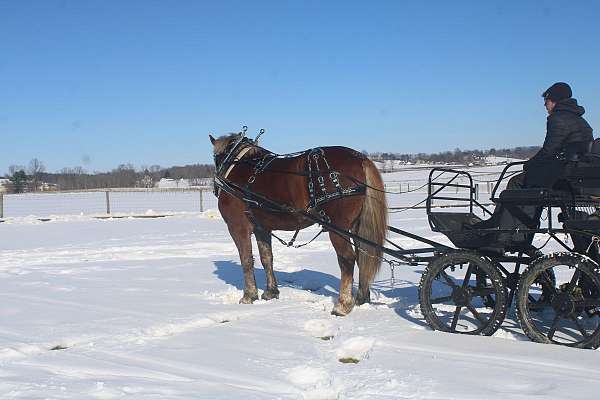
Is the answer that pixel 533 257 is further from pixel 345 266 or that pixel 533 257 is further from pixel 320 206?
pixel 320 206

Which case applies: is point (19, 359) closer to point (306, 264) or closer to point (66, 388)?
point (66, 388)

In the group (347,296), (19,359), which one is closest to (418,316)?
(347,296)

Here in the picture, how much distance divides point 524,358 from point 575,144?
69.7 inches

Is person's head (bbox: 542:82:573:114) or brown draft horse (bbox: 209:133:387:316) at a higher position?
person's head (bbox: 542:82:573:114)

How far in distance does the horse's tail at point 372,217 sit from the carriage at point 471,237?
0.05ft

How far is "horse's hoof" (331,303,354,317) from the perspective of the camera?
5696mm

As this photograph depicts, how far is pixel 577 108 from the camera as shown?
180 inches

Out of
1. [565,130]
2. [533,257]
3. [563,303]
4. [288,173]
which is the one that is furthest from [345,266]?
[565,130]

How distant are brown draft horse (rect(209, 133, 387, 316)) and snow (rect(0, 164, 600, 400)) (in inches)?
14.0

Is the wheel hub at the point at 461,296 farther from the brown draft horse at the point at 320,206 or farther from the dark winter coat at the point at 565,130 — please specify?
the dark winter coat at the point at 565,130

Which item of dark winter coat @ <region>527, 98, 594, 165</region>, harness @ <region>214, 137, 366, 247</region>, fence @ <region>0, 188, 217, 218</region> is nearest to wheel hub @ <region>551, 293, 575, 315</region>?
dark winter coat @ <region>527, 98, 594, 165</region>

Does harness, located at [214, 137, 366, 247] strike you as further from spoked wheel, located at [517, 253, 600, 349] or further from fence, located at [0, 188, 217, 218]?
fence, located at [0, 188, 217, 218]

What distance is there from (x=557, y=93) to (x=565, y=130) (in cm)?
38

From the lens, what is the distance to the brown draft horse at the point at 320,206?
5.84 m
